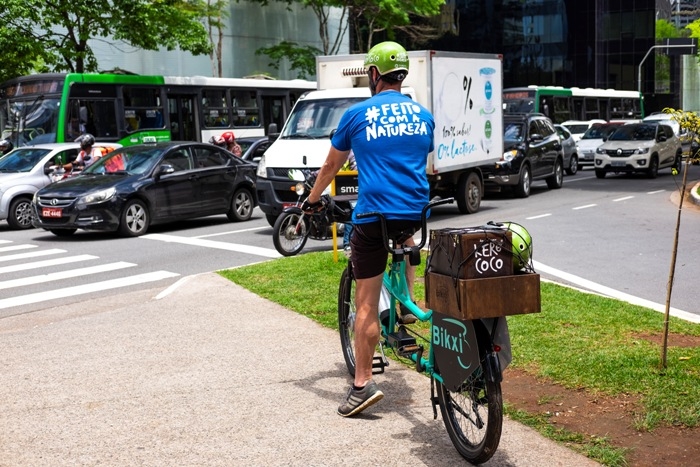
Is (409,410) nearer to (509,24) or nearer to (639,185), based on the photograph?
(639,185)

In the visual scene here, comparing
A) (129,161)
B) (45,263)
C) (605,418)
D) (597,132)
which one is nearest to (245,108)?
(129,161)

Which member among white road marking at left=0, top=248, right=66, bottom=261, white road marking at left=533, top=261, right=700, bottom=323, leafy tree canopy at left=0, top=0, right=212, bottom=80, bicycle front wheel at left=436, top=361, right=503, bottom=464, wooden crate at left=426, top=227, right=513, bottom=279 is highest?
leafy tree canopy at left=0, top=0, right=212, bottom=80

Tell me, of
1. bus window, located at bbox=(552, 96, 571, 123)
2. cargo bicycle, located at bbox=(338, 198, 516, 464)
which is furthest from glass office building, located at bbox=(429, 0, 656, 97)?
cargo bicycle, located at bbox=(338, 198, 516, 464)

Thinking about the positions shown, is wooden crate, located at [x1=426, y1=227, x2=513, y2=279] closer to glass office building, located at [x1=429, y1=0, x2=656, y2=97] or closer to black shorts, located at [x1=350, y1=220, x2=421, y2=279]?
black shorts, located at [x1=350, y1=220, x2=421, y2=279]

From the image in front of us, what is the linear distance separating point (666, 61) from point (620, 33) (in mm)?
11272

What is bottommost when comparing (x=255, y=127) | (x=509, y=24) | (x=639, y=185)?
(x=639, y=185)

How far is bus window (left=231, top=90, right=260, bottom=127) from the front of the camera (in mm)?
27578

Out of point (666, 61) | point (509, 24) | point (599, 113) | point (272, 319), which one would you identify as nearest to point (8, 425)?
point (272, 319)

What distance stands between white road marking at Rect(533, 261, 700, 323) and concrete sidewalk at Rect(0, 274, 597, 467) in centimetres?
310

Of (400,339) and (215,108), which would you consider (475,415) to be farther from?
(215,108)

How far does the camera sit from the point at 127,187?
15.8 meters

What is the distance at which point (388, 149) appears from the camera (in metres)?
5.10

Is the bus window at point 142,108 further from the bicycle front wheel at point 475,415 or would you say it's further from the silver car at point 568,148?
the bicycle front wheel at point 475,415

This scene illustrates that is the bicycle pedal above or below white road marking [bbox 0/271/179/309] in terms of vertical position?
above
